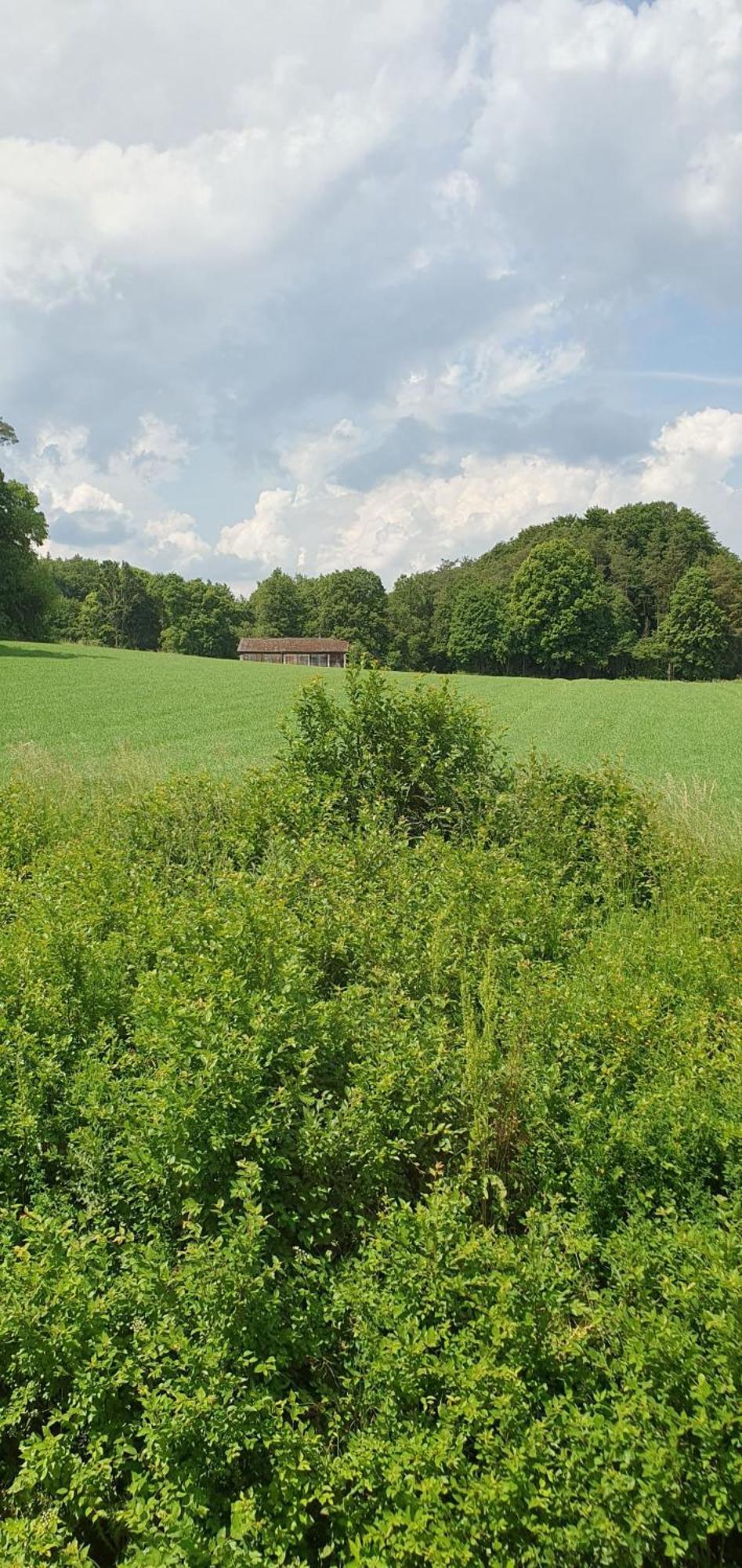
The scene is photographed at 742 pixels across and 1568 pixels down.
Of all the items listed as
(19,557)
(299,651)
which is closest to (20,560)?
(19,557)

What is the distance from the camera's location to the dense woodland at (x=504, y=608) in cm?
7662

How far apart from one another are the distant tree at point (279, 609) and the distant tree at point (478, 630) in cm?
2572

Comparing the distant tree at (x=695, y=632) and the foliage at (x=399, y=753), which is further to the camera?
the distant tree at (x=695, y=632)

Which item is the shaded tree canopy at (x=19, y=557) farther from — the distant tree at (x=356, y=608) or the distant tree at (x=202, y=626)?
the distant tree at (x=356, y=608)

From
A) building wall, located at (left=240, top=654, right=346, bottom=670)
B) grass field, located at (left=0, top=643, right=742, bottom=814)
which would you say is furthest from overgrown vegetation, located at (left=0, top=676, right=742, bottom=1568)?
building wall, located at (left=240, top=654, right=346, bottom=670)

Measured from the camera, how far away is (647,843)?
297 inches

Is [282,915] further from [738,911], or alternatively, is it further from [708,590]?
[708,590]

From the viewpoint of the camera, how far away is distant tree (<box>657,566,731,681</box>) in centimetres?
7600

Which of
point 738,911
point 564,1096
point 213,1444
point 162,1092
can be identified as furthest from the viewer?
point 738,911

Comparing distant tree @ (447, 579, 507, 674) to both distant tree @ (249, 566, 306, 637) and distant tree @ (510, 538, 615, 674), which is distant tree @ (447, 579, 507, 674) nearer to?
distant tree @ (510, 538, 615, 674)

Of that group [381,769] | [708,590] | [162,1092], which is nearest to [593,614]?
[708,590]

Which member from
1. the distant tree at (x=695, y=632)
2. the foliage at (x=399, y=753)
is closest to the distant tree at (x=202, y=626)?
the distant tree at (x=695, y=632)

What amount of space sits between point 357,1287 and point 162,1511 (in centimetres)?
87

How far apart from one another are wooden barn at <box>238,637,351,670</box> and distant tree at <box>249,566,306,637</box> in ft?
50.3
